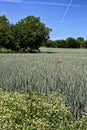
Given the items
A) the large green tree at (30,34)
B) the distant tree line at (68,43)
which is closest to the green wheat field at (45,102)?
the large green tree at (30,34)

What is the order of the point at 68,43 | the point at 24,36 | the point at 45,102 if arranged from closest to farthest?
the point at 45,102 → the point at 24,36 → the point at 68,43

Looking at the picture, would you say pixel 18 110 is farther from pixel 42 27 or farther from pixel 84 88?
pixel 42 27

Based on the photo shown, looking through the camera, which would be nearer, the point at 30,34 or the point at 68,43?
the point at 30,34

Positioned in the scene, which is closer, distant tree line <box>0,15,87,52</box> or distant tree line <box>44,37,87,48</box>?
distant tree line <box>0,15,87,52</box>

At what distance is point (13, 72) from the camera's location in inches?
499

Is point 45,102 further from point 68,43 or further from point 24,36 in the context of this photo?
point 68,43

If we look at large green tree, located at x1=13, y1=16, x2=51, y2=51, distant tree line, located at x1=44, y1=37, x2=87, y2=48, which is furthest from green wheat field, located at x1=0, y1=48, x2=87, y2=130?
distant tree line, located at x1=44, y1=37, x2=87, y2=48

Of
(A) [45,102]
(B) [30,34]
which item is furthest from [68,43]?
(A) [45,102]

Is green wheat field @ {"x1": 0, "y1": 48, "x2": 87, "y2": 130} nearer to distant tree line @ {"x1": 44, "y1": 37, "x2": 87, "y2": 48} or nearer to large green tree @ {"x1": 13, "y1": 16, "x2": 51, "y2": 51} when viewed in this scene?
large green tree @ {"x1": 13, "y1": 16, "x2": 51, "y2": 51}

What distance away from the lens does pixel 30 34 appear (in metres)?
60.4

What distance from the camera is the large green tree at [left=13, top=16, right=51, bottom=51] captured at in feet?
197

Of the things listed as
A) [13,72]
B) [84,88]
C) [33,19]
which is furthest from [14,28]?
[84,88]

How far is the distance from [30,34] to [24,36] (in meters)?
1.03

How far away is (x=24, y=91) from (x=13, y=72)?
8.75ft
